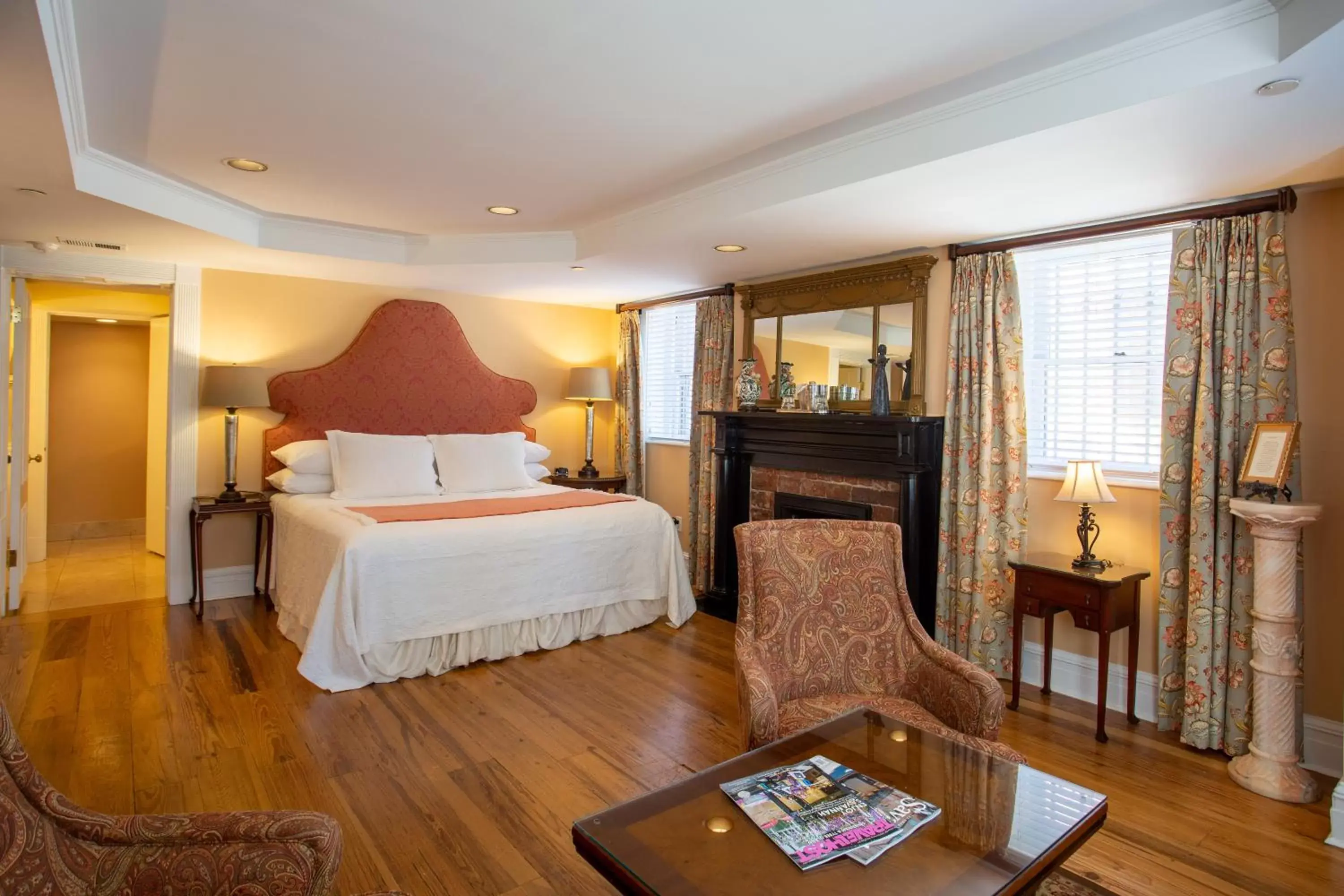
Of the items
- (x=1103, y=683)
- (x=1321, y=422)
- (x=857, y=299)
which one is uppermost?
(x=857, y=299)

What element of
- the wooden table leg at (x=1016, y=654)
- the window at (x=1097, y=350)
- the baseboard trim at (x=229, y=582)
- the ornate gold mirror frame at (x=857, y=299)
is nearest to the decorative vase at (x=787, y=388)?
the ornate gold mirror frame at (x=857, y=299)

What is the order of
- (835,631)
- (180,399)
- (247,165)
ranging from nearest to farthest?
(835,631) < (247,165) < (180,399)

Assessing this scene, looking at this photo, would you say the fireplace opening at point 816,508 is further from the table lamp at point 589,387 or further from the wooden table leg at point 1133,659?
the table lamp at point 589,387

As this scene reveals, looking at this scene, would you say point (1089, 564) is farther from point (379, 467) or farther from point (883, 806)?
point (379, 467)

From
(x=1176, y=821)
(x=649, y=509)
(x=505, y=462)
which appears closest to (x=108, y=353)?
(x=505, y=462)

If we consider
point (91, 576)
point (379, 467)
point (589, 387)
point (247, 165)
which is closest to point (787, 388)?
point (589, 387)

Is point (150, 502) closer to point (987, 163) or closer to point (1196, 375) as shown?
point (987, 163)

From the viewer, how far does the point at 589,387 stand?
6129mm

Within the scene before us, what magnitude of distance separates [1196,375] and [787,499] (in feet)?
7.42

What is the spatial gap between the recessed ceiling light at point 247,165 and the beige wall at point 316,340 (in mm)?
1824

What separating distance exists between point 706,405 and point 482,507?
1.84 meters

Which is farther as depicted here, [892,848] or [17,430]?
[17,430]

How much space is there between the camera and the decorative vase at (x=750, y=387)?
4945 mm

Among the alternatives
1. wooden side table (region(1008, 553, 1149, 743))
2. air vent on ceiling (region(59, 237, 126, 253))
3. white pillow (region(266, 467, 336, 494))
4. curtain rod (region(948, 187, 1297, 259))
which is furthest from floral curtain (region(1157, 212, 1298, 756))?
air vent on ceiling (region(59, 237, 126, 253))
